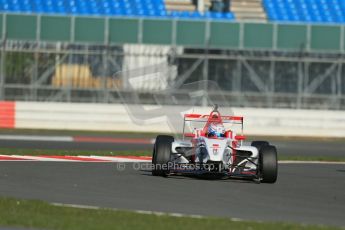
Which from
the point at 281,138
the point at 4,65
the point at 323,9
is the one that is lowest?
the point at 281,138

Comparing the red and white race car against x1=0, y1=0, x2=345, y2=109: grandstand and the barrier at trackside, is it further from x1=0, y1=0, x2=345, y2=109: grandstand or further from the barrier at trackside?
x1=0, y1=0, x2=345, y2=109: grandstand

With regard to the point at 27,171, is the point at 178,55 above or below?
above

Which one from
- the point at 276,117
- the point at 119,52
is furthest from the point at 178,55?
the point at 276,117

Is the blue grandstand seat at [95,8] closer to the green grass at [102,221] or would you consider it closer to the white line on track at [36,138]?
the white line on track at [36,138]

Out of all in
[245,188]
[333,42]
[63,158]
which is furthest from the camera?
[333,42]

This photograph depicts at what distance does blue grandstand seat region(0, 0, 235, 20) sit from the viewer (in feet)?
105

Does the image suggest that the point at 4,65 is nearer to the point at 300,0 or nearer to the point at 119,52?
the point at 119,52

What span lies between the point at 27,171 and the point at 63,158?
9.12ft

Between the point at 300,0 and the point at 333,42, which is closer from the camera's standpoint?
the point at 333,42

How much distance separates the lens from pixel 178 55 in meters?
25.1

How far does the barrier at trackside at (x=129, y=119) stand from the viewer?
24828 mm

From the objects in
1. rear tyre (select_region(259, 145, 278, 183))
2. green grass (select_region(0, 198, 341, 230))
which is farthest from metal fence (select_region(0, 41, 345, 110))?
green grass (select_region(0, 198, 341, 230))

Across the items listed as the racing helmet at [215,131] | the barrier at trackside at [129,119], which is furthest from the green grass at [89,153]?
the barrier at trackside at [129,119]

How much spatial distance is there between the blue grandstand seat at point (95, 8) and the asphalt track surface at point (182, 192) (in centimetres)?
1789
